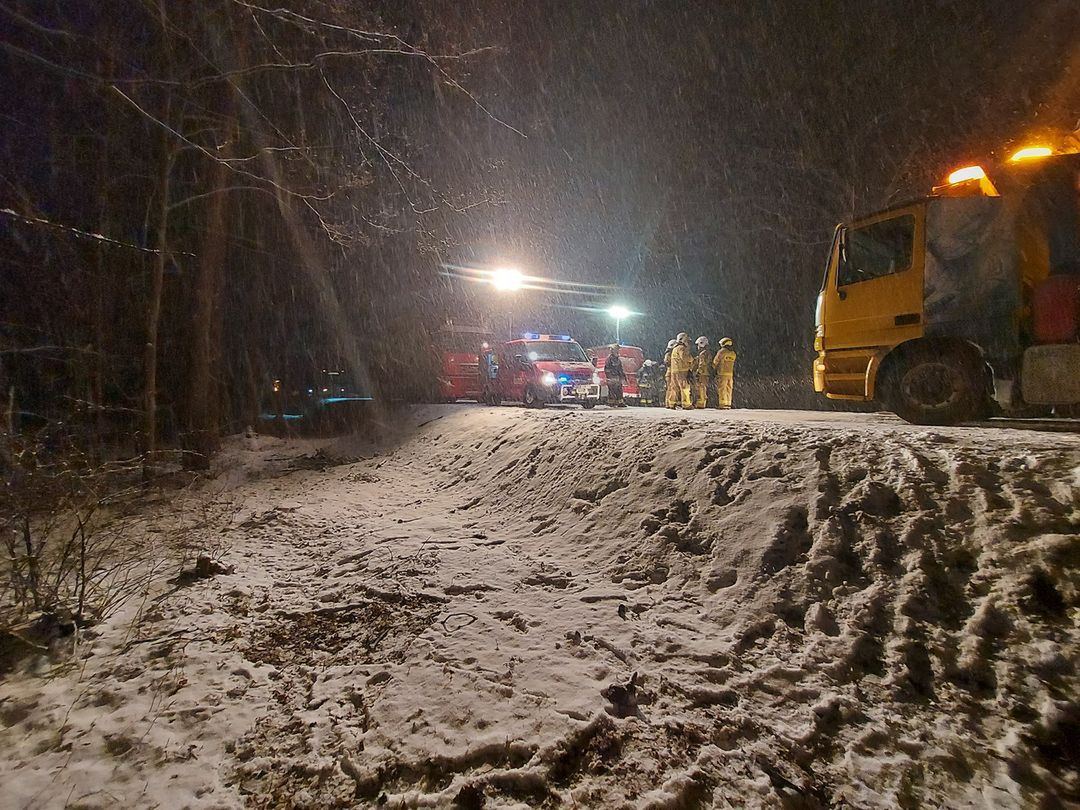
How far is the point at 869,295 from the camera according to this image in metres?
6.43

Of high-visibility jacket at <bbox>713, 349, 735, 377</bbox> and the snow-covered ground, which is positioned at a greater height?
high-visibility jacket at <bbox>713, 349, 735, 377</bbox>

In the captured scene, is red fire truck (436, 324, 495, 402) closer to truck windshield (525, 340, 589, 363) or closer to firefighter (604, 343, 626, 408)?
truck windshield (525, 340, 589, 363)

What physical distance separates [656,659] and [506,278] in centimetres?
2415

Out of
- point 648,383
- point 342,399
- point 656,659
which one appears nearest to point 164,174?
point 342,399

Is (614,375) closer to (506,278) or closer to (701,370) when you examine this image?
(701,370)

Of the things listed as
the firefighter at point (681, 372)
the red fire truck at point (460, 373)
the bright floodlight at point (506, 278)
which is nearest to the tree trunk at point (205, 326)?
the red fire truck at point (460, 373)

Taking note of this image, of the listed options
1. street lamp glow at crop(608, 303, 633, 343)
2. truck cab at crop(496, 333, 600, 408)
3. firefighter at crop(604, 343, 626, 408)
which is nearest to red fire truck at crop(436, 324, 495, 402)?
truck cab at crop(496, 333, 600, 408)

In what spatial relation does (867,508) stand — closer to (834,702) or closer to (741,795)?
(834,702)

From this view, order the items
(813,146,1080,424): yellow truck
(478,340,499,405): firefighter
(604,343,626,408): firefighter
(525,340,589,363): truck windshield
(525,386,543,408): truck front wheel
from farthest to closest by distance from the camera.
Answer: (478,340,499,405): firefighter
(604,343,626,408): firefighter
(525,340,589,363): truck windshield
(525,386,543,408): truck front wheel
(813,146,1080,424): yellow truck

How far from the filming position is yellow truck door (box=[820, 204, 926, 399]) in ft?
19.7

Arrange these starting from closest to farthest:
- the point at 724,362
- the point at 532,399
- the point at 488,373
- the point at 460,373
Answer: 1. the point at 724,362
2. the point at 532,399
3. the point at 488,373
4. the point at 460,373

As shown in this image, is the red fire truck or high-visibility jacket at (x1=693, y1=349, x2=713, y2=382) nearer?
high-visibility jacket at (x1=693, y1=349, x2=713, y2=382)

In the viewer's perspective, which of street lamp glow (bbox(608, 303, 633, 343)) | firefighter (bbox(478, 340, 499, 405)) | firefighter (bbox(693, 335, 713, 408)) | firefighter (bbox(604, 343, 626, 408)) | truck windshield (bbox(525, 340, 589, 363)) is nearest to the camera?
firefighter (bbox(693, 335, 713, 408))

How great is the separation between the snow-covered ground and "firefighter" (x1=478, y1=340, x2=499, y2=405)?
33.6 ft
